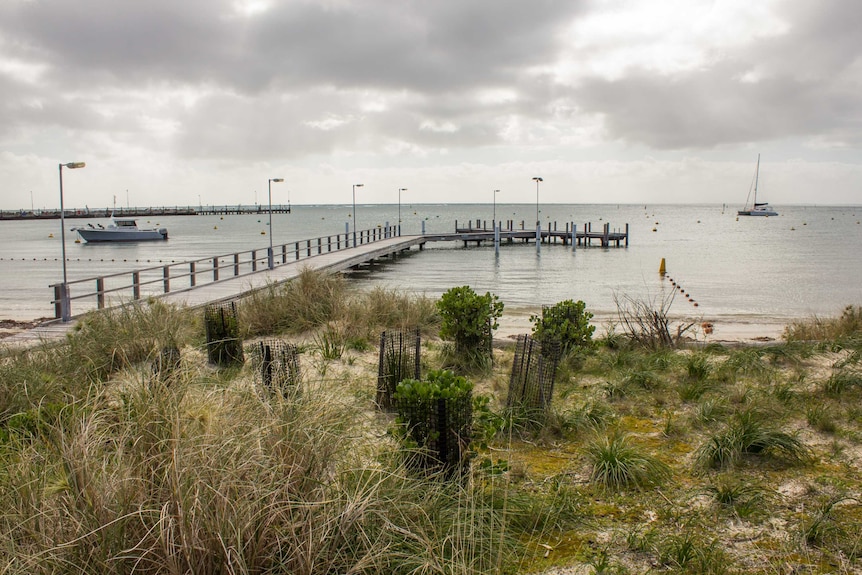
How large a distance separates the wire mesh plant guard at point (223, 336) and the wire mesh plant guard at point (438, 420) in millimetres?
4282

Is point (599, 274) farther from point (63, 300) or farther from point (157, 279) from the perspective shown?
point (63, 300)

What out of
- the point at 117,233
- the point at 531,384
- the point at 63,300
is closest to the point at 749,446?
the point at 531,384

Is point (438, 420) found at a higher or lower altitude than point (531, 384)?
higher

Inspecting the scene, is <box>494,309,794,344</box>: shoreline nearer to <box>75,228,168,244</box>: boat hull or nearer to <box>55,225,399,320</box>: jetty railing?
<box>55,225,399,320</box>: jetty railing

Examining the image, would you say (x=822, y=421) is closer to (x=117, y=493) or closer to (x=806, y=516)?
(x=806, y=516)

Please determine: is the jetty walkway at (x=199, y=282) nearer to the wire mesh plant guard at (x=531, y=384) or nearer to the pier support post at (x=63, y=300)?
the pier support post at (x=63, y=300)

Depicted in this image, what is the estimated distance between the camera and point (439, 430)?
193 inches

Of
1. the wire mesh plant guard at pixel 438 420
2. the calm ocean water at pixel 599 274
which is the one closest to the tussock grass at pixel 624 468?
the wire mesh plant guard at pixel 438 420

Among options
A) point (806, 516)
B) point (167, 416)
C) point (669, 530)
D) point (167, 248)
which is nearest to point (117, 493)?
point (167, 416)

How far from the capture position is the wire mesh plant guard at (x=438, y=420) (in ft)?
15.6

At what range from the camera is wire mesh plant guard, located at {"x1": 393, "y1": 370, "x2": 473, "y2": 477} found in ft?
15.6

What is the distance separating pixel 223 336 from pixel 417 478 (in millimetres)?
6299

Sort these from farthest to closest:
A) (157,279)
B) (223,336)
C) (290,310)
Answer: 1. (157,279)
2. (290,310)
3. (223,336)

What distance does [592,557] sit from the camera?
385cm
